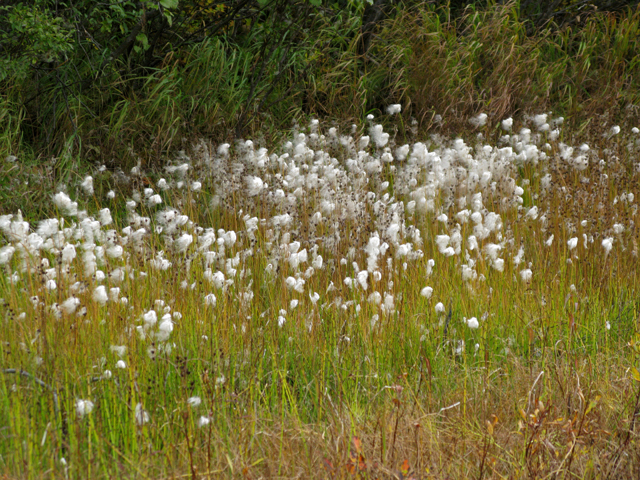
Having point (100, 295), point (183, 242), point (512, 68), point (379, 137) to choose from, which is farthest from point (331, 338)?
point (512, 68)

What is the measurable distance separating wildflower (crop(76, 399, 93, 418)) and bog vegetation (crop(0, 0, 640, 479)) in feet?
0.04

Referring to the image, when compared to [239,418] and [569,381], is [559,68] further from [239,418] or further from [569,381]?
[239,418]

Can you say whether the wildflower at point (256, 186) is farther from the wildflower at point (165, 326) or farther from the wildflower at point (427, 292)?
the wildflower at point (165, 326)

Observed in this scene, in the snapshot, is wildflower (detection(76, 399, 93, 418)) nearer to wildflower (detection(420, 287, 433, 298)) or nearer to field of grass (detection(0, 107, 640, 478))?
field of grass (detection(0, 107, 640, 478))

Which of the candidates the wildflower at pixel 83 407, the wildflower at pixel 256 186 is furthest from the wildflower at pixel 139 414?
the wildflower at pixel 256 186

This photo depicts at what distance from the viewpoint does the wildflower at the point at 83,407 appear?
1863 mm

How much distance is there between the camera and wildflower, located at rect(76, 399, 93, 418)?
1863 millimetres

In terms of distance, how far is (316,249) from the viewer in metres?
3.45

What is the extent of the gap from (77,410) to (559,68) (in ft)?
22.2

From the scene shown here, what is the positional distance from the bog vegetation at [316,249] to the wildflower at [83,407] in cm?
1

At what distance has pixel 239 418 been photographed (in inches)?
86.9

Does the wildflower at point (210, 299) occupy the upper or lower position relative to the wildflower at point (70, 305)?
lower

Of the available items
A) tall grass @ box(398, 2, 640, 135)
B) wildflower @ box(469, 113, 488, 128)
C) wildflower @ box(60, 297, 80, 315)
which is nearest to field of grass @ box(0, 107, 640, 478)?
wildflower @ box(60, 297, 80, 315)

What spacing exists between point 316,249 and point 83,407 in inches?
69.0
